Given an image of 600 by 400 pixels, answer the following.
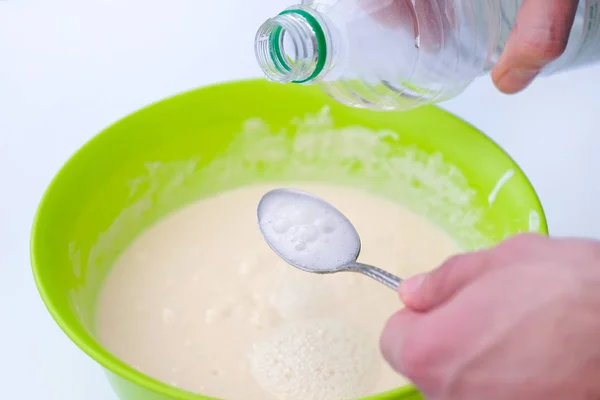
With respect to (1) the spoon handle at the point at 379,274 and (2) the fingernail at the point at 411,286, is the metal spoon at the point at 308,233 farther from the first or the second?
(2) the fingernail at the point at 411,286

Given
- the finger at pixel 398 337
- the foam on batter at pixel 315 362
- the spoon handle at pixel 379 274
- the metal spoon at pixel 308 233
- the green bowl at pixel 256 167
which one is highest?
the green bowl at pixel 256 167

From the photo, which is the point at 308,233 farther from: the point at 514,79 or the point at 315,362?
the point at 514,79

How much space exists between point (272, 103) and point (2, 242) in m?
0.44

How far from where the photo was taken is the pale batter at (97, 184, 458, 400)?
74cm

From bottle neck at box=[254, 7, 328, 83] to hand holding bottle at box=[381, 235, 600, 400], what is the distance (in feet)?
0.94

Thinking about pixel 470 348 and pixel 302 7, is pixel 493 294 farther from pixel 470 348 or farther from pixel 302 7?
pixel 302 7

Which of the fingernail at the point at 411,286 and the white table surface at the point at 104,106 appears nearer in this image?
the fingernail at the point at 411,286

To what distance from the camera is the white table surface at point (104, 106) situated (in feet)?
2.64

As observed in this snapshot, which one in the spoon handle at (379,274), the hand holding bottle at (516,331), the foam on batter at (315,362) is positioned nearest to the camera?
the hand holding bottle at (516,331)

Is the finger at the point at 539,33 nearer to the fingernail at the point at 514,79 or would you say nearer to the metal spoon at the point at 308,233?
the fingernail at the point at 514,79

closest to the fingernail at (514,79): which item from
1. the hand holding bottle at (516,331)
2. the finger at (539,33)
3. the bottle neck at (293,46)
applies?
the finger at (539,33)

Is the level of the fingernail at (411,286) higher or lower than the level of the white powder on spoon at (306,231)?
lower

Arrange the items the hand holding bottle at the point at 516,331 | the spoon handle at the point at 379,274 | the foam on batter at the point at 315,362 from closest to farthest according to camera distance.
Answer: the hand holding bottle at the point at 516,331
the spoon handle at the point at 379,274
the foam on batter at the point at 315,362

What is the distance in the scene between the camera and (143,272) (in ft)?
2.96
